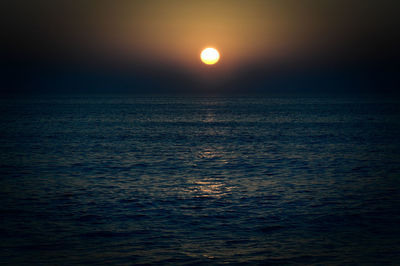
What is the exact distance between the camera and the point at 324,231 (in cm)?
1659

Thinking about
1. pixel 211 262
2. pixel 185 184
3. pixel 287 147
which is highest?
pixel 287 147

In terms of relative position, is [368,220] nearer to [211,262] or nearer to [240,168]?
[211,262]

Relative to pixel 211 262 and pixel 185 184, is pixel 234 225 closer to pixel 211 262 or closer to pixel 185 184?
pixel 211 262

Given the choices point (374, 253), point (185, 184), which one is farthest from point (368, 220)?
point (185, 184)

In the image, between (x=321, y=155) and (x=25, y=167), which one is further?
(x=321, y=155)

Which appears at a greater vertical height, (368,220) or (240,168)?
(240,168)

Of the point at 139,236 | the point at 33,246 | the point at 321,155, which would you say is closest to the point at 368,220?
the point at 139,236

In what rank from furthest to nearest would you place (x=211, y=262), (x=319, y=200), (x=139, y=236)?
1. (x=319, y=200)
2. (x=139, y=236)
3. (x=211, y=262)

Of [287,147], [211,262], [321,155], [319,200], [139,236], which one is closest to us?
[211,262]

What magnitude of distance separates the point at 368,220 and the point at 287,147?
1153 inches

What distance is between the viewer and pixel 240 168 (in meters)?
32.4

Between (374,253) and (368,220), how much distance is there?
163 inches

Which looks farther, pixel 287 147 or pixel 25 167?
pixel 287 147

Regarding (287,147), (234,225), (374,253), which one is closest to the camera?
(374,253)
